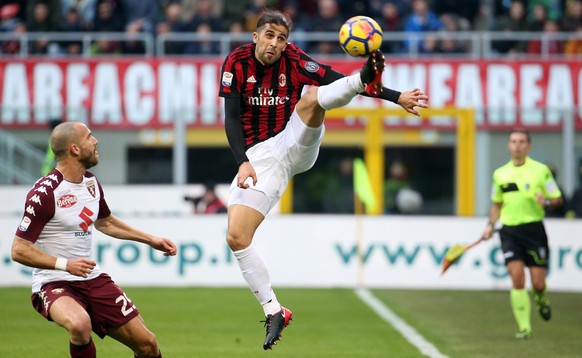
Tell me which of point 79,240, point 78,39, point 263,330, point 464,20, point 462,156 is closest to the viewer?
point 79,240

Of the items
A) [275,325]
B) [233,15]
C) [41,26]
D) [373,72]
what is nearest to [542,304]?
[275,325]

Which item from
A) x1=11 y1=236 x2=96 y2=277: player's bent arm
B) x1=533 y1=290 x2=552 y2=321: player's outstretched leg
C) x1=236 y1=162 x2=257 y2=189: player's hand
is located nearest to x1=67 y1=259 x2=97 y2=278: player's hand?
x1=11 y1=236 x2=96 y2=277: player's bent arm

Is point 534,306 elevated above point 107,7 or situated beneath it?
situated beneath

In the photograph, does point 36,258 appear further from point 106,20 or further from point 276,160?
point 106,20

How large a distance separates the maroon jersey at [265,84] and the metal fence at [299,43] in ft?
38.6

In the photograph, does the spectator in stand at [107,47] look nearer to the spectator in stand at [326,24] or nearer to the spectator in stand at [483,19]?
the spectator in stand at [326,24]

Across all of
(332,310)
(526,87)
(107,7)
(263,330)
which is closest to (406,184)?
(526,87)

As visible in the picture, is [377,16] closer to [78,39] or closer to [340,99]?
[78,39]

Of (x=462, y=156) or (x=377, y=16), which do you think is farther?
(x=377, y=16)

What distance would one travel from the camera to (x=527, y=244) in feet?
38.4

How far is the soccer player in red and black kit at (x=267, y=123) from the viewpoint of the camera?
8305 mm

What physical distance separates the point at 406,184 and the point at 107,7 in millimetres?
6551

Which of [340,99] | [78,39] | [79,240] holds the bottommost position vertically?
[79,240]

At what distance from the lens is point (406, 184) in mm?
21531
